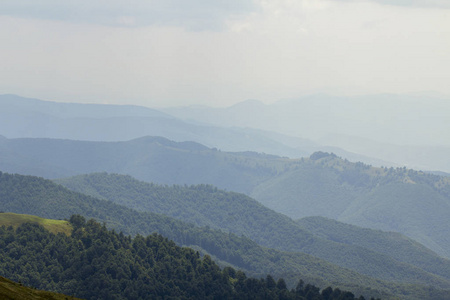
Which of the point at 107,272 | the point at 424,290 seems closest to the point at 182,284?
the point at 107,272

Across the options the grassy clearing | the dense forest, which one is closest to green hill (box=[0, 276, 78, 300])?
the dense forest

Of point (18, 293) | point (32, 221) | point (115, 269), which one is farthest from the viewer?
point (32, 221)

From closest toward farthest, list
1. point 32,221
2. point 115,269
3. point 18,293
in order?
1. point 18,293
2. point 115,269
3. point 32,221

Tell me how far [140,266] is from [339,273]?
88442 millimetres

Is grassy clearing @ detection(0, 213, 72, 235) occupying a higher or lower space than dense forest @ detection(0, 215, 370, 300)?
higher

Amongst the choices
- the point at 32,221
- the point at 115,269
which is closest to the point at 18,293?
the point at 115,269

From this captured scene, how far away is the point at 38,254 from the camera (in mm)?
112125

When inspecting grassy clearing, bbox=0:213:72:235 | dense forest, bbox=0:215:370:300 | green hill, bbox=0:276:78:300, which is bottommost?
dense forest, bbox=0:215:370:300

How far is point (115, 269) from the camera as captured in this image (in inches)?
4437

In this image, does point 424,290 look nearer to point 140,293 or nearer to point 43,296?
point 140,293


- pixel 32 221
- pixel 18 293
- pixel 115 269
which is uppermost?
pixel 18 293

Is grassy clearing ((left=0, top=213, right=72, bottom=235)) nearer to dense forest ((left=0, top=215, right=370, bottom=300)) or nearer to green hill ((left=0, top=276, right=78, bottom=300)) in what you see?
dense forest ((left=0, top=215, right=370, bottom=300))

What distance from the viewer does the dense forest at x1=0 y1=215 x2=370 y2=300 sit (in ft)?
354

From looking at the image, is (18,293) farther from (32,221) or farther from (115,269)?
(32,221)
